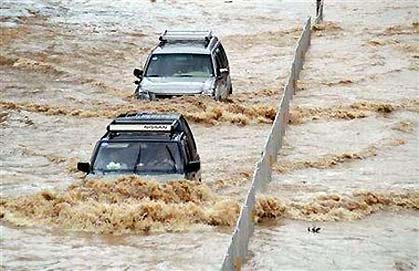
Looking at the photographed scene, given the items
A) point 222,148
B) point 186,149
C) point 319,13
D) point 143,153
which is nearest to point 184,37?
point 222,148

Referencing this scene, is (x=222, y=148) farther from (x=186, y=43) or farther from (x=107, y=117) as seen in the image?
(x=186, y=43)

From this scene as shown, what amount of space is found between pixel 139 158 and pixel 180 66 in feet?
26.2

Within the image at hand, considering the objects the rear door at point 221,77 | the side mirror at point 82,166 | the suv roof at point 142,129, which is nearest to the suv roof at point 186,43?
the rear door at point 221,77

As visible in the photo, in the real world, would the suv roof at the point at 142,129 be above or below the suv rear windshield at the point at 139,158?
above

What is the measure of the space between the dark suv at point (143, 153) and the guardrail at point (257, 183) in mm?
1081

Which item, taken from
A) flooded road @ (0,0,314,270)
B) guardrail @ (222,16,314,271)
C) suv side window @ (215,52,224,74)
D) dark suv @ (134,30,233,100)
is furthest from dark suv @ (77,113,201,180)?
suv side window @ (215,52,224,74)

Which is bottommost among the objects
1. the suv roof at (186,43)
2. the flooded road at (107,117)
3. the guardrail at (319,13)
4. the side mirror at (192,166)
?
the guardrail at (319,13)

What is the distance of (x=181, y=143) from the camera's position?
16.0 metres

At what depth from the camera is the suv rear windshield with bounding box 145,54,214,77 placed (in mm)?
23625

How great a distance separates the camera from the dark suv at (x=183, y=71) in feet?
75.4

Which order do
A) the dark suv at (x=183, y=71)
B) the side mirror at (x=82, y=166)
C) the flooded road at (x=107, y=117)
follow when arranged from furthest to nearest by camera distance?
the dark suv at (x=183, y=71) → the side mirror at (x=82, y=166) → the flooded road at (x=107, y=117)

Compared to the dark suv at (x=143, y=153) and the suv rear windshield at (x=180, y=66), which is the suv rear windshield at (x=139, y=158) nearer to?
the dark suv at (x=143, y=153)

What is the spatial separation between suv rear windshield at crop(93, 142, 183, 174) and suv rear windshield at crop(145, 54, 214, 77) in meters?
7.70

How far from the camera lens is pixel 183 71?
23672mm
